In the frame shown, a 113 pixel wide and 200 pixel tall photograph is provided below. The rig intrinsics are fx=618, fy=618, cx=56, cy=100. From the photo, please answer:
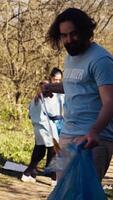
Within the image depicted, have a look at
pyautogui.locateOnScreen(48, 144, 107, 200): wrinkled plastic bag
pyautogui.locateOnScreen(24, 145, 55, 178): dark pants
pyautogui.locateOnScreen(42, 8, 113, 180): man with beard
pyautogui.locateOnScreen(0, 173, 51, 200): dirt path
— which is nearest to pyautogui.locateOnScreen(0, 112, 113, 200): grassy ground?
pyautogui.locateOnScreen(24, 145, 55, 178): dark pants

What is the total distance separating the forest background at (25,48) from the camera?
575 inches

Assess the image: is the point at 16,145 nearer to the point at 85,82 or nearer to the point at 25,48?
the point at 25,48

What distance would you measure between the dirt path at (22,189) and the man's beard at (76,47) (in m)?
3.25

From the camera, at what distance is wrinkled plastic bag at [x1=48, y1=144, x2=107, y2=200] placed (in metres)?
3.95

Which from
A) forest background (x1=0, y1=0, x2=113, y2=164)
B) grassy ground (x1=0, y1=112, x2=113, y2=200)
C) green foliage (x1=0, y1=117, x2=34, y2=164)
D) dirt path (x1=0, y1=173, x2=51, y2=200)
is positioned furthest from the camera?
forest background (x1=0, y1=0, x2=113, y2=164)

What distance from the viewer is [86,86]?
4148 mm

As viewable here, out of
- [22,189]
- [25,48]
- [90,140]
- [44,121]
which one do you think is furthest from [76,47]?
[25,48]

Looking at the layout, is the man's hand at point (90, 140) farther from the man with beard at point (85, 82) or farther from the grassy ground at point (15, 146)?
the grassy ground at point (15, 146)

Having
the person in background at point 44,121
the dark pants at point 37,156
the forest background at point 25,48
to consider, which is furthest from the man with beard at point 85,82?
the forest background at point 25,48

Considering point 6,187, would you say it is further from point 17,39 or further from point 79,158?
point 17,39

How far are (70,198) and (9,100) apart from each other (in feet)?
37.1

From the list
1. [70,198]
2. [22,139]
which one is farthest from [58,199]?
[22,139]

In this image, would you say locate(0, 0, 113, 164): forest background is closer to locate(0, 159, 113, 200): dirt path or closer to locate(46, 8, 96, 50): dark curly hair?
locate(0, 159, 113, 200): dirt path

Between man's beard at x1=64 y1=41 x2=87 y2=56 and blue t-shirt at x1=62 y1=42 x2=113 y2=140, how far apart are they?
1.3 inches
